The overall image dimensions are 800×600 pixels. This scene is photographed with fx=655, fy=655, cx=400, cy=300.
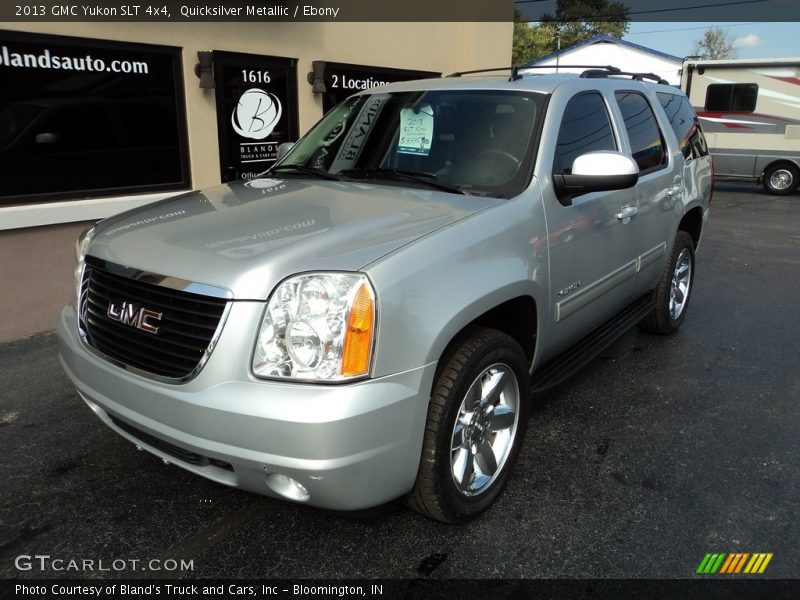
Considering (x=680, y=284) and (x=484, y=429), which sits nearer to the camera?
(x=484, y=429)

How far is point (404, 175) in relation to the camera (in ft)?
10.9

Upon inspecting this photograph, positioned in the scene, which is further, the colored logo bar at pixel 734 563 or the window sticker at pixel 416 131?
the window sticker at pixel 416 131

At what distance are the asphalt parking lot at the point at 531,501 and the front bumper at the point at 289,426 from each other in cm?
35

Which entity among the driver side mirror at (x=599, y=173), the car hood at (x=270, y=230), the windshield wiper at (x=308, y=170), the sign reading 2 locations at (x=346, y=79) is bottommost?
the car hood at (x=270, y=230)

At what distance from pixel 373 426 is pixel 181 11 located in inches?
214

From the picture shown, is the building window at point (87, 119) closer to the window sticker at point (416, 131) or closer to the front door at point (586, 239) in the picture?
the window sticker at point (416, 131)

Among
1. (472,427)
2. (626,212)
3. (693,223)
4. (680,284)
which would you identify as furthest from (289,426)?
(693,223)

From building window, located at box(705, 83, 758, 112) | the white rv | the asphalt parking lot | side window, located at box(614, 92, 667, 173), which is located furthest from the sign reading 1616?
building window, located at box(705, 83, 758, 112)

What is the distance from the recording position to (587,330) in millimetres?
3732

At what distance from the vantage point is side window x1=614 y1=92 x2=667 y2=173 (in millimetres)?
4145

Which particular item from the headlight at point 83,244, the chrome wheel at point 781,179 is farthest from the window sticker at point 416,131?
the chrome wheel at point 781,179

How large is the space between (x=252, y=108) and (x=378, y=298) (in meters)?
5.55

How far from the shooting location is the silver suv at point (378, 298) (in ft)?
7.14
